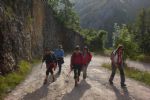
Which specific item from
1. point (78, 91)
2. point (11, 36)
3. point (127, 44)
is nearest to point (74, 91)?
point (78, 91)

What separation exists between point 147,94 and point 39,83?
5.61m

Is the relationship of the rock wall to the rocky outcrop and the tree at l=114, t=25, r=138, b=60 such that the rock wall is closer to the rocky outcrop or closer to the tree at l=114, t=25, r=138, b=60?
the rocky outcrop

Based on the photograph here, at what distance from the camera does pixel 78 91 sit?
595 inches

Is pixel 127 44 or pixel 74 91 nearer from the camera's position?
pixel 74 91

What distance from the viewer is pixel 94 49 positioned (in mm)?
82625

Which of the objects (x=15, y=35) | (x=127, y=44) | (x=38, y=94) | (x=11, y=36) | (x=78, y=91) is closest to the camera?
(x=38, y=94)

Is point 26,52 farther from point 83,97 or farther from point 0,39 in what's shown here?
point 83,97

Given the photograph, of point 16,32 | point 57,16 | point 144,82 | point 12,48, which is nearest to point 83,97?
point 144,82

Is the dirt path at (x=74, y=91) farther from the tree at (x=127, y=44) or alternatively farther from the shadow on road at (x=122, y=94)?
the tree at (x=127, y=44)

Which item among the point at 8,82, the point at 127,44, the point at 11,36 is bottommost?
the point at 8,82

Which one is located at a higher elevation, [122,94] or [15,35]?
[15,35]

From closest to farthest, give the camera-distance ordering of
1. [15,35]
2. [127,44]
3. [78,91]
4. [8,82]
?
[78,91] → [8,82] → [15,35] → [127,44]

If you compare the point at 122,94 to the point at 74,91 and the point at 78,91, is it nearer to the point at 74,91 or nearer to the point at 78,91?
the point at 78,91

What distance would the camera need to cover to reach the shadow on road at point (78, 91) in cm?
1377
